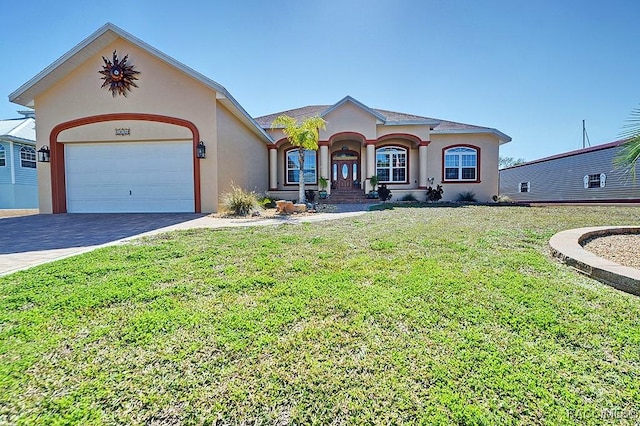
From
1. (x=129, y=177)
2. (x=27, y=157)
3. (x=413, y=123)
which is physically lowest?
(x=129, y=177)

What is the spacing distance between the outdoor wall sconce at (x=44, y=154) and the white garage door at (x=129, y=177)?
1.77 ft

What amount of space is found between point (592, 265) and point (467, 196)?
608 inches

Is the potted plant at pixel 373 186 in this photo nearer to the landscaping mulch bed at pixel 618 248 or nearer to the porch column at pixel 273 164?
the porch column at pixel 273 164

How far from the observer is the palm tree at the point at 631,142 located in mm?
3352

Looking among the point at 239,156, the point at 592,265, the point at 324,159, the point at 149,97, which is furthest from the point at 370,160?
the point at 592,265

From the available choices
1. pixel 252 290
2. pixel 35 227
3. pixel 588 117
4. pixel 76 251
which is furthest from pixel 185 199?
pixel 588 117

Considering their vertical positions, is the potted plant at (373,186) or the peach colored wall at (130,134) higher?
the peach colored wall at (130,134)

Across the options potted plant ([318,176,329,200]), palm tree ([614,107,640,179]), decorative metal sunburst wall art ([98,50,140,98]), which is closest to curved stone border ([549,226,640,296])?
palm tree ([614,107,640,179])

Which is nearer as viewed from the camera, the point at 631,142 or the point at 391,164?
the point at 631,142

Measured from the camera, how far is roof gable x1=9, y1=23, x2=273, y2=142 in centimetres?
1005

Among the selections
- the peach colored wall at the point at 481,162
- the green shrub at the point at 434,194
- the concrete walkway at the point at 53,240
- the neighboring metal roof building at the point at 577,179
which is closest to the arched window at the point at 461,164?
the peach colored wall at the point at 481,162

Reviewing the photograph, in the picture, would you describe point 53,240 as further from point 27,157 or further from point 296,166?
point 27,157

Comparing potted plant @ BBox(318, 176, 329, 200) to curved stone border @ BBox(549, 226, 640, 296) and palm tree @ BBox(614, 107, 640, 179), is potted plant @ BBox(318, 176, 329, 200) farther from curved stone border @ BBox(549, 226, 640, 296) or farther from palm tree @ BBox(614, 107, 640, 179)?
palm tree @ BBox(614, 107, 640, 179)

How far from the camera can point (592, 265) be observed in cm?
336
